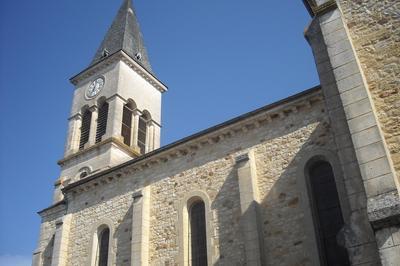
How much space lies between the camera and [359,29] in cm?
744

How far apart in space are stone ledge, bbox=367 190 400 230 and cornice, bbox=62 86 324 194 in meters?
7.05

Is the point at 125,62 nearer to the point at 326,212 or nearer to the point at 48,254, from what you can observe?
the point at 48,254

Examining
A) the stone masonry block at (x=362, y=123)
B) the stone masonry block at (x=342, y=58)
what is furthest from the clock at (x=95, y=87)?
the stone masonry block at (x=362, y=123)

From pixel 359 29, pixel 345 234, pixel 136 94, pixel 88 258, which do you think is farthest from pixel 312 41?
pixel 136 94

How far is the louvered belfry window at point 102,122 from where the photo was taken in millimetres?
23578

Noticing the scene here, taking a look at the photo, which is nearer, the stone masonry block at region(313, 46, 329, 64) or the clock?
the stone masonry block at region(313, 46, 329, 64)

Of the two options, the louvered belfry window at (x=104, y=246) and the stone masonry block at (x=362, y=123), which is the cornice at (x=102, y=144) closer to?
the louvered belfry window at (x=104, y=246)

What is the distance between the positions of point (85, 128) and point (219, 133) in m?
13.0

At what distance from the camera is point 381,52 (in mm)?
7078

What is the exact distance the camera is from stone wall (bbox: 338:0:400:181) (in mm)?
6477

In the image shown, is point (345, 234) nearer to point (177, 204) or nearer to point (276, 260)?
point (276, 260)

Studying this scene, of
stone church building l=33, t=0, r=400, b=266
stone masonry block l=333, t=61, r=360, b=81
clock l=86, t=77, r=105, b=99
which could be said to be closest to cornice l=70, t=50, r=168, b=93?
clock l=86, t=77, r=105, b=99

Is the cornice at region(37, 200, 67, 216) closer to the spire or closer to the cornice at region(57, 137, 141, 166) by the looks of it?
the cornice at region(57, 137, 141, 166)

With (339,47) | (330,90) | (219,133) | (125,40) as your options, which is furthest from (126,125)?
(339,47)
